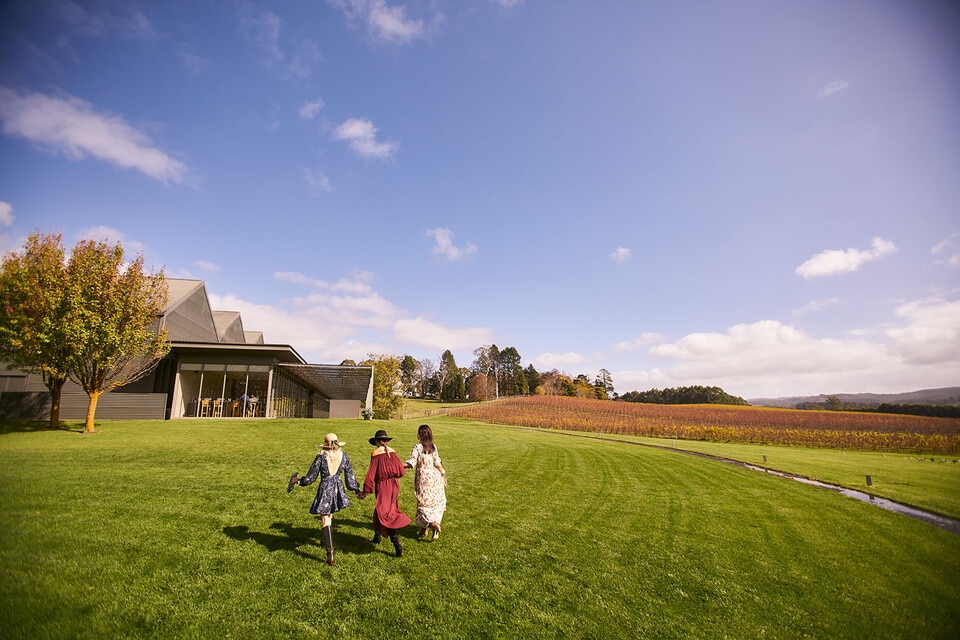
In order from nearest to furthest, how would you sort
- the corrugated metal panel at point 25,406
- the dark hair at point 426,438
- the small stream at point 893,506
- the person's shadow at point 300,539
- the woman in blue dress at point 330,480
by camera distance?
the woman in blue dress at point 330,480, the person's shadow at point 300,539, the dark hair at point 426,438, the small stream at point 893,506, the corrugated metal panel at point 25,406

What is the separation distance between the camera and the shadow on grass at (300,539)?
607cm

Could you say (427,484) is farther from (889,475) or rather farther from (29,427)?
(29,427)

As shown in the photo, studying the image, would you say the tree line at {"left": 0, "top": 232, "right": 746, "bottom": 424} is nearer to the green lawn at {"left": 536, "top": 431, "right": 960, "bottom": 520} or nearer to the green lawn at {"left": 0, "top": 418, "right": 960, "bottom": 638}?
the green lawn at {"left": 0, "top": 418, "right": 960, "bottom": 638}

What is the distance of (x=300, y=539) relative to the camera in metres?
6.48

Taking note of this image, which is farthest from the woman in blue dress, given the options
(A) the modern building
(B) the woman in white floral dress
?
(A) the modern building

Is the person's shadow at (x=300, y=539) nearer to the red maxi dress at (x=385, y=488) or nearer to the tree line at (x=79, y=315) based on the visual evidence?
the red maxi dress at (x=385, y=488)

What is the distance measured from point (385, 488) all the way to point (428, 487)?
34.0 inches

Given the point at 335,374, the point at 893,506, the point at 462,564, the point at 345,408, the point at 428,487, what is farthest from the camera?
the point at 345,408

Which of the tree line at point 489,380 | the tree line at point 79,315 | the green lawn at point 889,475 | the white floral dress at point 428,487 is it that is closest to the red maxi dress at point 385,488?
the white floral dress at point 428,487

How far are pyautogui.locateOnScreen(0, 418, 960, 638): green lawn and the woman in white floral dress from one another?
1.24ft

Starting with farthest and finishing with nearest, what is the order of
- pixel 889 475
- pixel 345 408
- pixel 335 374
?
1. pixel 345 408
2. pixel 335 374
3. pixel 889 475

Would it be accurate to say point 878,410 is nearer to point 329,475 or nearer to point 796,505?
point 796,505

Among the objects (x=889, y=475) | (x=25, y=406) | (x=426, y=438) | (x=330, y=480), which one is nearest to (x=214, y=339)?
(x=25, y=406)

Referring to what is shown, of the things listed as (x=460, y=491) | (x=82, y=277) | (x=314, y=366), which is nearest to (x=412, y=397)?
(x=314, y=366)
